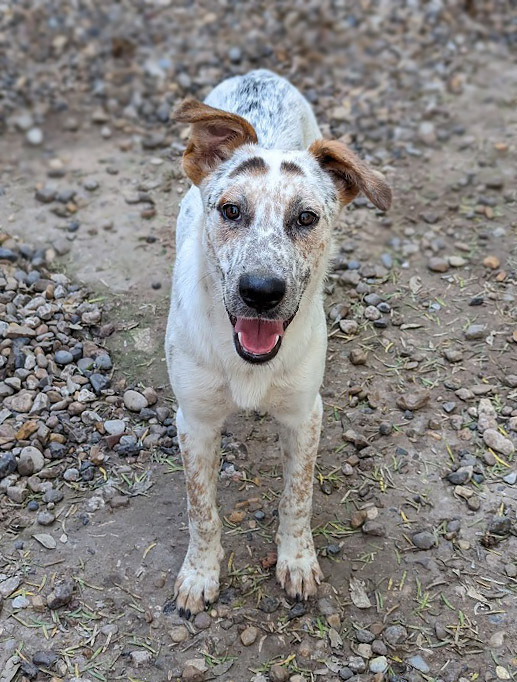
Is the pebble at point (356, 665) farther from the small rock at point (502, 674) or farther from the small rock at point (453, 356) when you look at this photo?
the small rock at point (453, 356)

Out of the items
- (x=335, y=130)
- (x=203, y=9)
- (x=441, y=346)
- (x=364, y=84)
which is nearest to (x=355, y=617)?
(x=441, y=346)

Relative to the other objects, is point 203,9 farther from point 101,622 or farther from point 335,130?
point 101,622

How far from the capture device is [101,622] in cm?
426

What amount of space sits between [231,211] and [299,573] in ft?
6.62

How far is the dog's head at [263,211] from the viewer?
3.61 metres

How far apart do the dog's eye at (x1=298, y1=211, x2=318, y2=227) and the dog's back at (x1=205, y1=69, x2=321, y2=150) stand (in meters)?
1.01

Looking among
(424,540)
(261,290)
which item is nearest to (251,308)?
(261,290)

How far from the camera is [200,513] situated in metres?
4.35

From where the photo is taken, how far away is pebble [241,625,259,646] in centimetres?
418

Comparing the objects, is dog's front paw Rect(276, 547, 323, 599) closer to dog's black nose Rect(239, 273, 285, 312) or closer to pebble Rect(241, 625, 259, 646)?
pebble Rect(241, 625, 259, 646)

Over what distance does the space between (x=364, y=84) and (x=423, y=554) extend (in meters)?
5.77

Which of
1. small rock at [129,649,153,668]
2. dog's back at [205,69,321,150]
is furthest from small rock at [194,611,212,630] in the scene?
dog's back at [205,69,321,150]

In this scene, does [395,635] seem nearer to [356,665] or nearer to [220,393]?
[356,665]

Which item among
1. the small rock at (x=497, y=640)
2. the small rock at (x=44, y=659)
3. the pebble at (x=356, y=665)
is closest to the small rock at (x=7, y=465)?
the small rock at (x=44, y=659)
